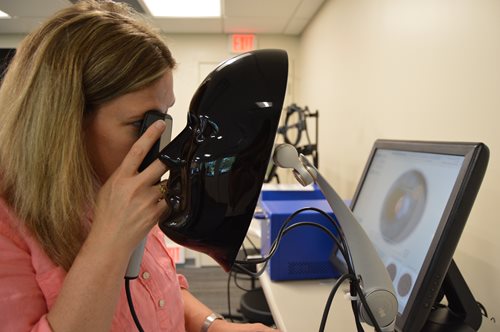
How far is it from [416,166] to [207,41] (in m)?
3.10

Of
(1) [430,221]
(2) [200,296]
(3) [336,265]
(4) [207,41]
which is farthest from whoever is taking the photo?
(4) [207,41]

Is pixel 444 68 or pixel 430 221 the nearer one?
pixel 430 221

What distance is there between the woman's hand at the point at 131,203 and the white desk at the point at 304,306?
47cm

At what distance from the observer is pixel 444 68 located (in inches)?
40.8

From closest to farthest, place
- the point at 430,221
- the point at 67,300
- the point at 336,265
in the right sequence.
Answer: the point at 67,300 < the point at 430,221 < the point at 336,265

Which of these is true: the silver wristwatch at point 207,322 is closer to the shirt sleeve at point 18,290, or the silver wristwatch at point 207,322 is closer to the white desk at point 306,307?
the white desk at point 306,307

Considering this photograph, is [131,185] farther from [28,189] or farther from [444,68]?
[444,68]

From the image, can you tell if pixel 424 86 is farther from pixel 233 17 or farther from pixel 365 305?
pixel 233 17

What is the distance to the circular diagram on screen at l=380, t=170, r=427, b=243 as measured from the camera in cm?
71

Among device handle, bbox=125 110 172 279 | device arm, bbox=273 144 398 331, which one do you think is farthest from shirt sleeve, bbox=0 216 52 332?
device arm, bbox=273 144 398 331

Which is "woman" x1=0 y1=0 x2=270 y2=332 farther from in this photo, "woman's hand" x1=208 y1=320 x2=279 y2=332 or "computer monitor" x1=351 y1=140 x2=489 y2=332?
"computer monitor" x1=351 y1=140 x2=489 y2=332

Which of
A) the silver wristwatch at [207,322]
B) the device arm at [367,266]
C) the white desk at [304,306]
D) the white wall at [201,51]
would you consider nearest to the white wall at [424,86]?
the white desk at [304,306]

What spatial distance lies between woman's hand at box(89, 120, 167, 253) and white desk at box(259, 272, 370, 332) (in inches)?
18.3

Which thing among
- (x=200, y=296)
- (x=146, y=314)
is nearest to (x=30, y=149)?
(x=146, y=314)
